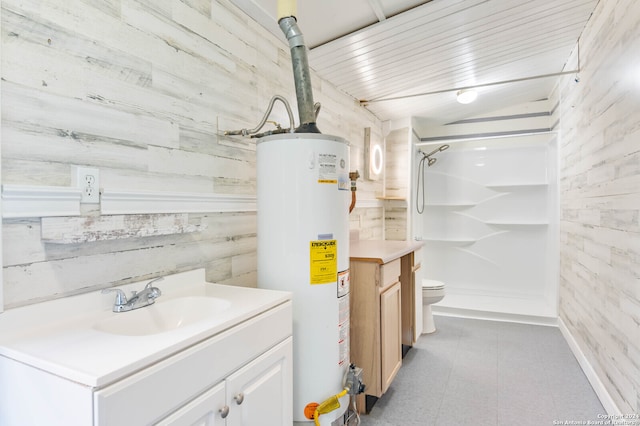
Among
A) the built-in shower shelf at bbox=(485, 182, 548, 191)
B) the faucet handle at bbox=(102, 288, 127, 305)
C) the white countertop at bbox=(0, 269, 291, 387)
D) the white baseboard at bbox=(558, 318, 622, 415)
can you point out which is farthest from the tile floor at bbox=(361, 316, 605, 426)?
the built-in shower shelf at bbox=(485, 182, 548, 191)

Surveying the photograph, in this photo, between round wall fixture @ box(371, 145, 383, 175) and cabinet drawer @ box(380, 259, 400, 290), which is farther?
round wall fixture @ box(371, 145, 383, 175)

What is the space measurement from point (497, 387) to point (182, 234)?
216 cm

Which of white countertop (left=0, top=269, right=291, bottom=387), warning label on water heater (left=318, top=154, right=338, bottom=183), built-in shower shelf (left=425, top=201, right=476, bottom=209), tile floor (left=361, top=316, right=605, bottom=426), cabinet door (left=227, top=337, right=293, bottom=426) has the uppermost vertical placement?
warning label on water heater (left=318, top=154, right=338, bottom=183)

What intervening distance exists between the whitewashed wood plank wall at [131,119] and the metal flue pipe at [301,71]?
0.36 meters

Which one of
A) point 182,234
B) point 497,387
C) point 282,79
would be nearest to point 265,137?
point 182,234

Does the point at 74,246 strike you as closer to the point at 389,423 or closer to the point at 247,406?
the point at 247,406

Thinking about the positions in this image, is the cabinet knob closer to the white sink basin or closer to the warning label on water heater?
the white sink basin

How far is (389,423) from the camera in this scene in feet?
6.23

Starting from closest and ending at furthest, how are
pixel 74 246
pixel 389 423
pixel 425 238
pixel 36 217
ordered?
pixel 36 217 → pixel 74 246 → pixel 389 423 → pixel 425 238

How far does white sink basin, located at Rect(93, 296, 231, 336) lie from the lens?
3.46ft

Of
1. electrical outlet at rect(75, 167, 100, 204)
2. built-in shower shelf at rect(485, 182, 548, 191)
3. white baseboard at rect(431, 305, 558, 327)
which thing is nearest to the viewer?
electrical outlet at rect(75, 167, 100, 204)

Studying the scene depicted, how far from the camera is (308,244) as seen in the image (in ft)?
4.74

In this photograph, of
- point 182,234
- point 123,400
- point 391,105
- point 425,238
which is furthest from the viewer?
point 425,238

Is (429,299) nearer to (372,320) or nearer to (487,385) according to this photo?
(487,385)
